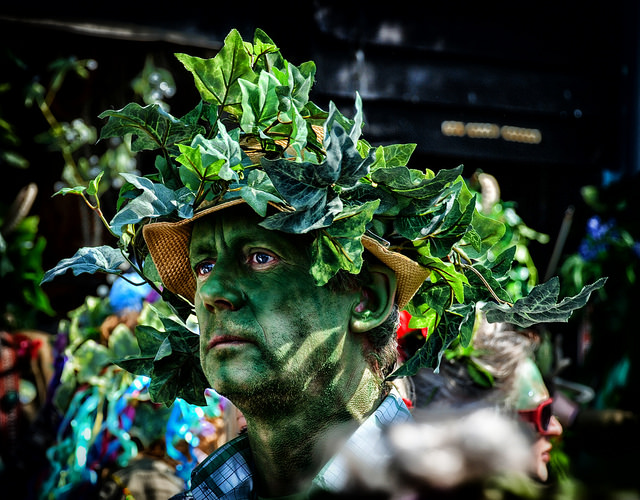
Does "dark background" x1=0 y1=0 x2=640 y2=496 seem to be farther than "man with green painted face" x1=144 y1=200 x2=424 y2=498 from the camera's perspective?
Yes

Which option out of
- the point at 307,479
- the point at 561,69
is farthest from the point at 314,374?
the point at 561,69

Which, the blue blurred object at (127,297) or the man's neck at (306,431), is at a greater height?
the man's neck at (306,431)

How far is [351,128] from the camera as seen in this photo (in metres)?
1.83

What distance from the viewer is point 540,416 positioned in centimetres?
320

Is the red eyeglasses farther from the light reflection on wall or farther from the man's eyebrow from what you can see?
the light reflection on wall

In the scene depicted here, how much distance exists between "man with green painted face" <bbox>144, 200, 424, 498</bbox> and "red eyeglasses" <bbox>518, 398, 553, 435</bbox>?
4.23 ft

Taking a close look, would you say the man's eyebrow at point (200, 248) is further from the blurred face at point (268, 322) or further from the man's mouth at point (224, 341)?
the man's mouth at point (224, 341)

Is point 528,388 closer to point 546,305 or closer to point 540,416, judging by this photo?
point 540,416

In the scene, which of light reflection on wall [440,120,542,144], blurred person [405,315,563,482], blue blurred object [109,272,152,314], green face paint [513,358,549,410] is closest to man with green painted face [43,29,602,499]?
blurred person [405,315,563,482]

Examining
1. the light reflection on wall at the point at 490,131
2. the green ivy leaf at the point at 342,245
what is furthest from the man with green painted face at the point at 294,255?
the light reflection on wall at the point at 490,131

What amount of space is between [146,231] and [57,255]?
3.13m

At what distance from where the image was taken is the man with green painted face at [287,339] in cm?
183

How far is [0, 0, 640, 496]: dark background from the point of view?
4668 mm

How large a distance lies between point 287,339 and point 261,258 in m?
0.18
